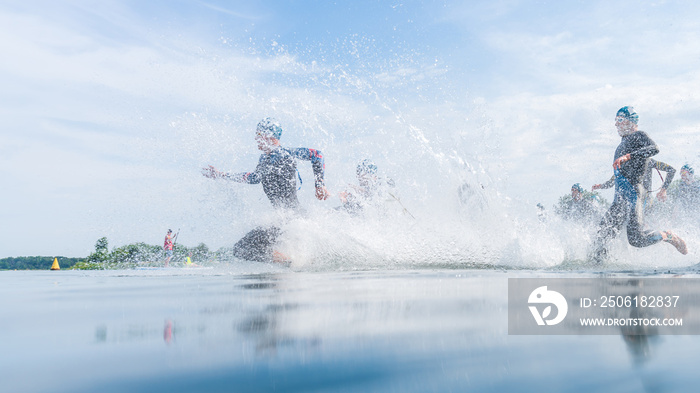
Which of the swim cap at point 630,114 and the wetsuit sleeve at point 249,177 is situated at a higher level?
A: the swim cap at point 630,114

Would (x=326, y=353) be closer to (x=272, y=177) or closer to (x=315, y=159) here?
(x=315, y=159)

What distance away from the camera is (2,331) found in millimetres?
2406

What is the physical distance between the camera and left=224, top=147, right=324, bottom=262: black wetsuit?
756 centimetres

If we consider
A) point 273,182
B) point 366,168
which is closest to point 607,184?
point 366,168

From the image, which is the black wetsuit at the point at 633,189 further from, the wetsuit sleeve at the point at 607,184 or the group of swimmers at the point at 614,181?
the wetsuit sleeve at the point at 607,184

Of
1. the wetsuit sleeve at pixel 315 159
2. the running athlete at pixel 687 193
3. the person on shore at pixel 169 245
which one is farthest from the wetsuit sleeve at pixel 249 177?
the person on shore at pixel 169 245

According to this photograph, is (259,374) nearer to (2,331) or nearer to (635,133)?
(2,331)

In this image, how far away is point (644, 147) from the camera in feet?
23.2

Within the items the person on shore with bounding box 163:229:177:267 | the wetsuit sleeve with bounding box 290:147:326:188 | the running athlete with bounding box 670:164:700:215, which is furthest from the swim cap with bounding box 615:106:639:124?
the person on shore with bounding box 163:229:177:267

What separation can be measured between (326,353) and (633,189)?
7.28m

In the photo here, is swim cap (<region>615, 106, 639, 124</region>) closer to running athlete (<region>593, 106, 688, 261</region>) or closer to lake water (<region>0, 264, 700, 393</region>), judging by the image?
running athlete (<region>593, 106, 688, 261</region>)

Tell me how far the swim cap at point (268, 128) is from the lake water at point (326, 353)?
16.8 ft

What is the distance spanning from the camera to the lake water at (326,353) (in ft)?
4.28

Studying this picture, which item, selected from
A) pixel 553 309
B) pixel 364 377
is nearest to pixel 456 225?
pixel 553 309
